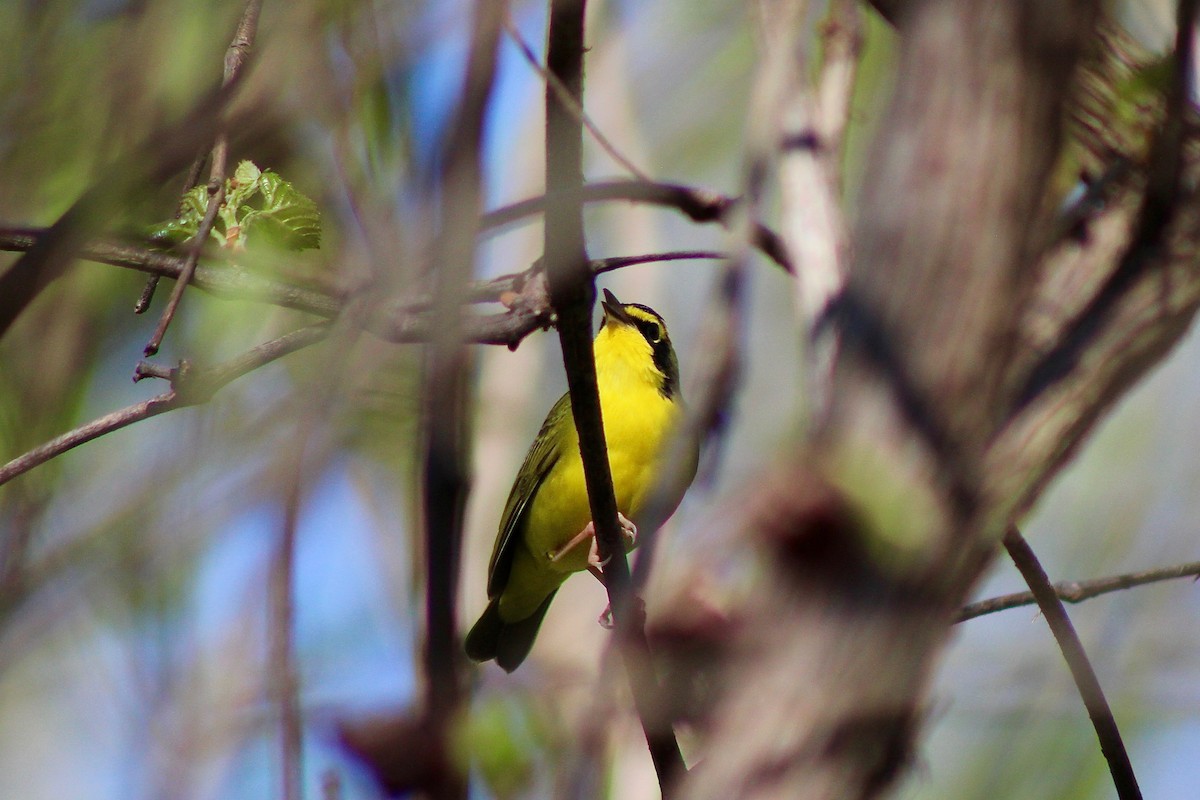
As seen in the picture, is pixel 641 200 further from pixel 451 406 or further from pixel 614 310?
pixel 614 310

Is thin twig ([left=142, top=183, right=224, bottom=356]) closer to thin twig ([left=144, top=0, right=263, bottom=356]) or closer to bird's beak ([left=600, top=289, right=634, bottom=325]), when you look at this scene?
thin twig ([left=144, top=0, right=263, bottom=356])

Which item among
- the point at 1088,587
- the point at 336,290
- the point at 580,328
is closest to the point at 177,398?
the point at 336,290

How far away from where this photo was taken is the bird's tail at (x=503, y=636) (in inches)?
249

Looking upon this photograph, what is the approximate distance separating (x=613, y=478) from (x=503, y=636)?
4.24ft

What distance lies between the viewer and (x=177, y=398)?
2.72 metres

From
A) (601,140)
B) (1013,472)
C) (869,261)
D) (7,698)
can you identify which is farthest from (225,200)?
(7,698)

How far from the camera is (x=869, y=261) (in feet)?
5.91

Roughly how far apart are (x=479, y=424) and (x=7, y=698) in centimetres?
360

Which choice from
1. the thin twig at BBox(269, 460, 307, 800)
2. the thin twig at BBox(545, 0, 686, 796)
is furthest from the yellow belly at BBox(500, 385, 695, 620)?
the thin twig at BBox(269, 460, 307, 800)

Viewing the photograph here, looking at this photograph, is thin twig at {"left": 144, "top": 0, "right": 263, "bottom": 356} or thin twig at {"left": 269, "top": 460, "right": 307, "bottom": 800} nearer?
thin twig at {"left": 269, "top": 460, "right": 307, "bottom": 800}

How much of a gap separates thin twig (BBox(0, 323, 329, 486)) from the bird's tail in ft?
11.9

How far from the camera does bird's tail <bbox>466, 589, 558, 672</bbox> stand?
632 centimetres

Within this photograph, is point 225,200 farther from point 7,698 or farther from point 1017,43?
point 7,698

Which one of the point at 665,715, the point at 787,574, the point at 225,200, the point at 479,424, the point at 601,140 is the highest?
the point at 479,424
